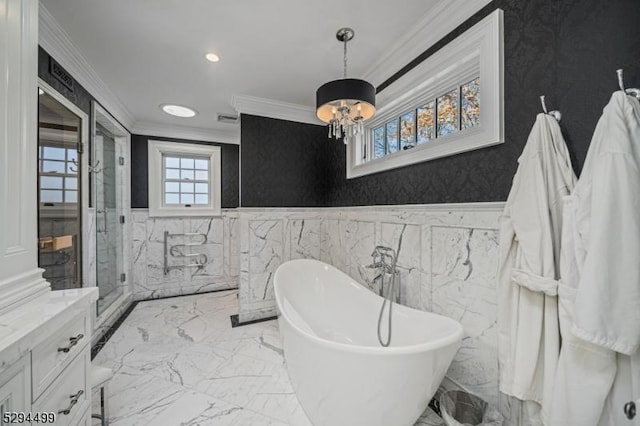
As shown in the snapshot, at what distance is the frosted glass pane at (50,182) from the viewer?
1.82 metres

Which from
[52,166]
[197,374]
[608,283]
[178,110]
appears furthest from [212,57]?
[608,283]

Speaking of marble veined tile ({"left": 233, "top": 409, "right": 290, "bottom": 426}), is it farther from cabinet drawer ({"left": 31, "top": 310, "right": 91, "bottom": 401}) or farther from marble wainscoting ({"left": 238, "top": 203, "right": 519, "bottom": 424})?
marble wainscoting ({"left": 238, "top": 203, "right": 519, "bottom": 424})

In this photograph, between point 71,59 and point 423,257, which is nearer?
point 423,257

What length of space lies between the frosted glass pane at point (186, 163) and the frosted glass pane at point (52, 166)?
1876mm

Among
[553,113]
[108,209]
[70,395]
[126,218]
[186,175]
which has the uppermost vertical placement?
[186,175]

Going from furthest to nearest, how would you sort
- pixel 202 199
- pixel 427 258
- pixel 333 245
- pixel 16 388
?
pixel 202 199 → pixel 333 245 → pixel 427 258 → pixel 16 388

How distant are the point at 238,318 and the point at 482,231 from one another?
2.72m

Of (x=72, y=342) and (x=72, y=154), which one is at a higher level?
(x=72, y=154)

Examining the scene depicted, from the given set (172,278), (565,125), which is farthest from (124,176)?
(565,125)

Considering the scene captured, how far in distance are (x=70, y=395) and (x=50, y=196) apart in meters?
1.68

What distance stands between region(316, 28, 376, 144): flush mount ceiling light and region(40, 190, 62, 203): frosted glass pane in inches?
83.5

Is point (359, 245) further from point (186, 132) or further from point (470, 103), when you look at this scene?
point (186, 132)

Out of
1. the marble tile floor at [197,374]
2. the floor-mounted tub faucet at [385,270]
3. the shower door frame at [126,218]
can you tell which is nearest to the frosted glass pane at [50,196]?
the shower door frame at [126,218]

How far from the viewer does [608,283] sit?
774mm
